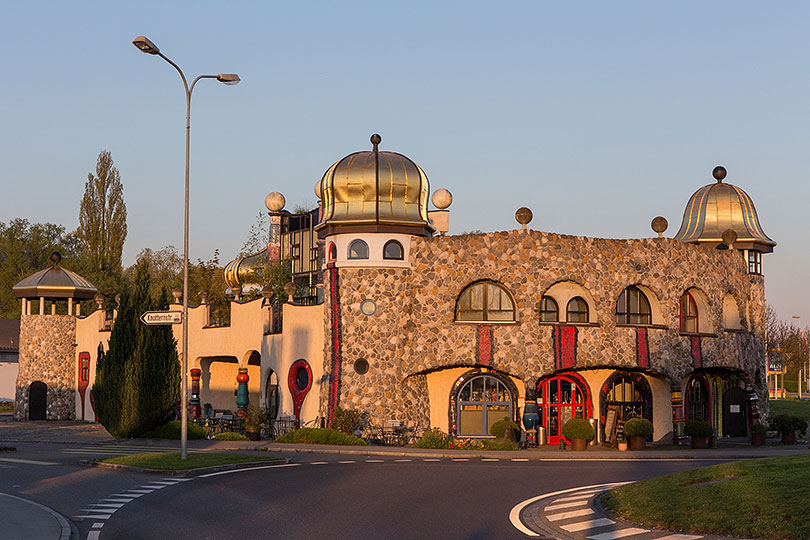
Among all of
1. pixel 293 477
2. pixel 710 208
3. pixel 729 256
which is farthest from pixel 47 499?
pixel 710 208

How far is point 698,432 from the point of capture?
36.1 m

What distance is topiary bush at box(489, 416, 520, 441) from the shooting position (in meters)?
35.4

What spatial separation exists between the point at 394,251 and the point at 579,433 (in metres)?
9.08

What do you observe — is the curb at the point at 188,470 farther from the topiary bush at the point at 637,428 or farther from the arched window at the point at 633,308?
the arched window at the point at 633,308

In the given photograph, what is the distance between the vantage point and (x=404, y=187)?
124 feet

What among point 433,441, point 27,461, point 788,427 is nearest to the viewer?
point 27,461

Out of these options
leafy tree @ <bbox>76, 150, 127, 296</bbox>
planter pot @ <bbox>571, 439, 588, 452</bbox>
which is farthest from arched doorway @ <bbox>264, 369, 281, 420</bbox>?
leafy tree @ <bbox>76, 150, 127, 296</bbox>

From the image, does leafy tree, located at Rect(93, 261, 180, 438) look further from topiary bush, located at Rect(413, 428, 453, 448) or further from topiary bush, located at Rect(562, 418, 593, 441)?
topiary bush, located at Rect(562, 418, 593, 441)

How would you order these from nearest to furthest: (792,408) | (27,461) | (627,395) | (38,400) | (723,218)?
1. (27,461)
2. (627,395)
3. (723,218)
4. (38,400)
5. (792,408)

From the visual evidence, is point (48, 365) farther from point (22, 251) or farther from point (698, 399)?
point (22, 251)

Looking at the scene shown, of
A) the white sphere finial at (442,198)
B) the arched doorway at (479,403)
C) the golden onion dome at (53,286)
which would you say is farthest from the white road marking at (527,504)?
the golden onion dome at (53,286)

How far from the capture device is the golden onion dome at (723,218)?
1706 inches

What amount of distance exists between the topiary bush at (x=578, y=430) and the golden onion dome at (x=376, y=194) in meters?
8.69

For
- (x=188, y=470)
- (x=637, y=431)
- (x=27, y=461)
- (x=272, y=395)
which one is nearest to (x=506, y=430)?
(x=637, y=431)
